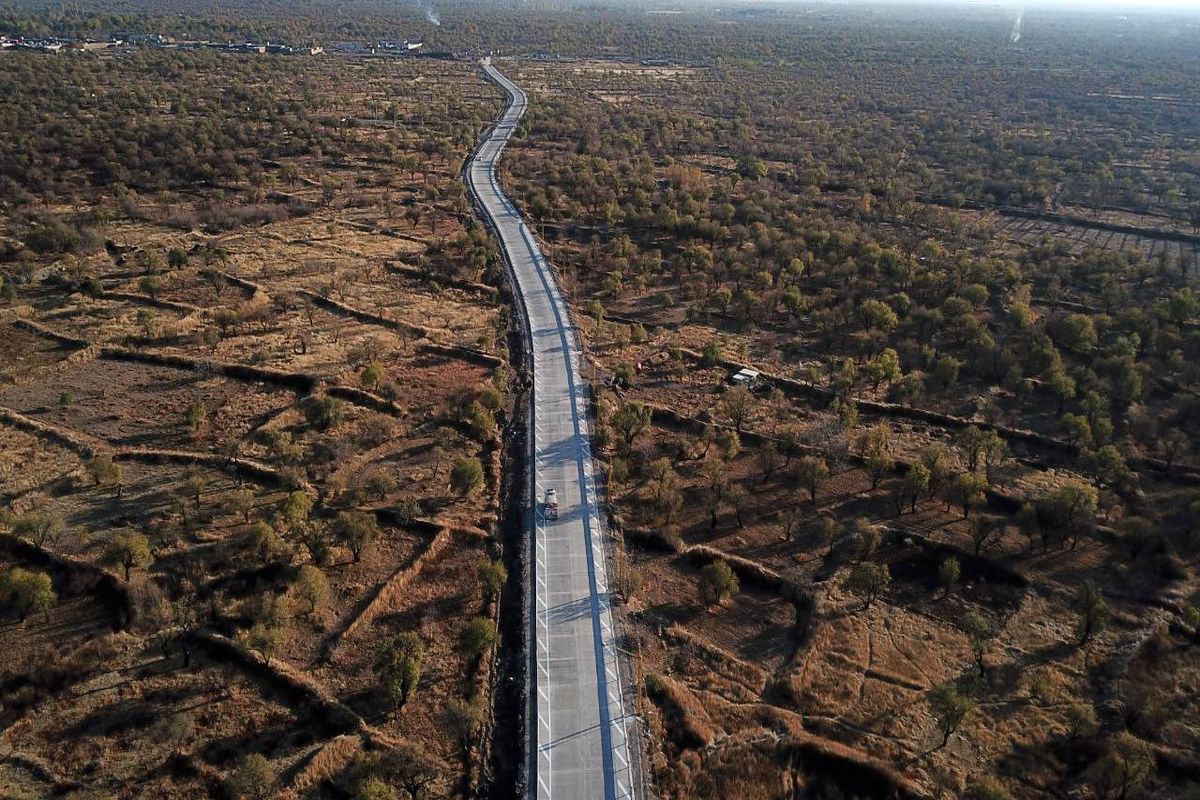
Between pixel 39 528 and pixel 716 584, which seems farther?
pixel 39 528

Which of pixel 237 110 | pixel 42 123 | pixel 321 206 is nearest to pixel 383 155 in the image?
pixel 321 206

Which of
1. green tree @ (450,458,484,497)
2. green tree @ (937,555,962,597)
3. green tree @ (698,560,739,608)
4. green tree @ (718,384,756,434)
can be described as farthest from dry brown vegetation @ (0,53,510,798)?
green tree @ (937,555,962,597)

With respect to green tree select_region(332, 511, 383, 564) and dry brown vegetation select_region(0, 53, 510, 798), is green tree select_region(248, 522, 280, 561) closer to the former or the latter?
dry brown vegetation select_region(0, 53, 510, 798)

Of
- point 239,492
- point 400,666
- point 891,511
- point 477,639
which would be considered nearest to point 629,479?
point 891,511

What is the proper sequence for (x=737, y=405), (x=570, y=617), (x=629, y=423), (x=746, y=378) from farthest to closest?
(x=746, y=378) < (x=737, y=405) < (x=629, y=423) < (x=570, y=617)

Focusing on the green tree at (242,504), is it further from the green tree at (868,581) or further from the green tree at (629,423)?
the green tree at (868,581)

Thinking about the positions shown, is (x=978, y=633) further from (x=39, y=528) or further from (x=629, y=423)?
(x=39, y=528)

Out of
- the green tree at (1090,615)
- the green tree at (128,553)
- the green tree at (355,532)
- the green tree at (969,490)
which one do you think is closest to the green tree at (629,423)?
the green tree at (355,532)
